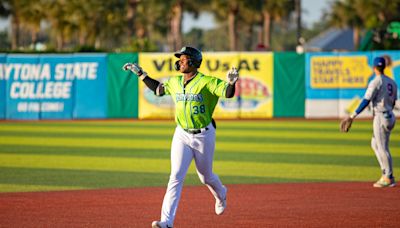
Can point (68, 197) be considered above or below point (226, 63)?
below

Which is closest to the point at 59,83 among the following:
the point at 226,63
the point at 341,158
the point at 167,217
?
the point at 226,63

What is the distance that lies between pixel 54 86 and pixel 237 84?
6868 millimetres

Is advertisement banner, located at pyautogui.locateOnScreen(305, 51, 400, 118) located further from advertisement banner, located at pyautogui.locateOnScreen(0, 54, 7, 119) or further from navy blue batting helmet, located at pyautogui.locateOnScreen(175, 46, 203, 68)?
navy blue batting helmet, located at pyautogui.locateOnScreen(175, 46, 203, 68)

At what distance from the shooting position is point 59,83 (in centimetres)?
3381

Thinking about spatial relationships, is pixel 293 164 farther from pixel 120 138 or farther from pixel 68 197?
pixel 120 138

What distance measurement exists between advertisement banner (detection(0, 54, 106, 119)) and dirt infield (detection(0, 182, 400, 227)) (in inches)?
764

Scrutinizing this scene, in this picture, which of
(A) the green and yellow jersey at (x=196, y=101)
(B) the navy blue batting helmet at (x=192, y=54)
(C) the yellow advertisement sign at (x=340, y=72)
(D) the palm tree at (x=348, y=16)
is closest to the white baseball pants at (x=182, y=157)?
(A) the green and yellow jersey at (x=196, y=101)

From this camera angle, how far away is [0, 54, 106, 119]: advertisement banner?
3381 cm

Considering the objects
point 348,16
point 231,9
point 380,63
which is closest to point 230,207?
point 380,63

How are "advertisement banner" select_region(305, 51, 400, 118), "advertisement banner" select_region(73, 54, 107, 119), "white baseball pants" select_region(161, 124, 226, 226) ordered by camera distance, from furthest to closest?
1. "advertisement banner" select_region(73, 54, 107, 119)
2. "advertisement banner" select_region(305, 51, 400, 118)
3. "white baseball pants" select_region(161, 124, 226, 226)

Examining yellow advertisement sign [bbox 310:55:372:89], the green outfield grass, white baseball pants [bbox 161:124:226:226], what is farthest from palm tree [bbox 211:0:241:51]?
white baseball pants [bbox 161:124:226:226]

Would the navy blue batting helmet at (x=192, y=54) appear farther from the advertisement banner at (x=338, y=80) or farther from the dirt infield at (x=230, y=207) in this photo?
the advertisement banner at (x=338, y=80)

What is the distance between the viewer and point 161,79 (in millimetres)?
33688

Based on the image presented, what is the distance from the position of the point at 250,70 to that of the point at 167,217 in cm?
2433
